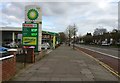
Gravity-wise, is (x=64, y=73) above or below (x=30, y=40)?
below

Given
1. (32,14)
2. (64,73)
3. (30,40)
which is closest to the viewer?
(64,73)

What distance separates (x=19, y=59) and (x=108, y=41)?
95.0 meters

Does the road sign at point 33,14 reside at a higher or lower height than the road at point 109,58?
higher

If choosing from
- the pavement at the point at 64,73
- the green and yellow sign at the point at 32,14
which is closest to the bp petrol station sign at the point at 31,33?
the green and yellow sign at the point at 32,14

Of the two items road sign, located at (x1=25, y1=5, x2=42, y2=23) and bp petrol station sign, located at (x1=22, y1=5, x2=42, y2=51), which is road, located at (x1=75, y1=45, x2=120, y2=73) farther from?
road sign, located at (x1=25, y1=5, x2=42, y2=23)

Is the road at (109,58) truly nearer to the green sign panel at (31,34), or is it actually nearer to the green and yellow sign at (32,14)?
the green sign panel at (31,34)

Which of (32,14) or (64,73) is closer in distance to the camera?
(64,73)

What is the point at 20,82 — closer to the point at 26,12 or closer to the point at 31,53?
the point at 31,53

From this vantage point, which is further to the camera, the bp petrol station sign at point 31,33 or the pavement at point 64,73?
the bp petrol station sign at point 31,33

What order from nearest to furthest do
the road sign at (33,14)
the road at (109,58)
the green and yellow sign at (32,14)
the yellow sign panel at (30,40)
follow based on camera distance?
the road at (109,58) → the yellow sign panel at (30,40) → the road sign at (33,14) → the green and yellow sign at (32,14)

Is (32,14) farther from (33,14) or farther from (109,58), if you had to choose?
(109,58)

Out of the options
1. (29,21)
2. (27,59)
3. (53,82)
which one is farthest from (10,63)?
(29,21)

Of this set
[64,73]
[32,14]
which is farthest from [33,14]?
[64,73]

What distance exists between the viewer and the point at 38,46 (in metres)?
24.5
